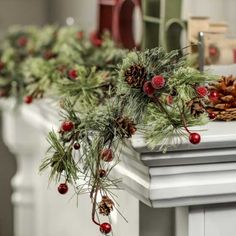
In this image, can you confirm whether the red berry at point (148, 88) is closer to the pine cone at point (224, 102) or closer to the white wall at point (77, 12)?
the pine cone at point (224, 102)

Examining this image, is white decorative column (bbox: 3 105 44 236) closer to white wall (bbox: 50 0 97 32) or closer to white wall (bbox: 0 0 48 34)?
white wall (bbox: 50 0 97 32)

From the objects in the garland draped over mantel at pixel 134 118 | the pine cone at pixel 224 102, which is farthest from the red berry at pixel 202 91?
the pine cone at pixel 224 102

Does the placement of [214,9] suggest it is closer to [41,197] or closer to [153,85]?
[153,85]

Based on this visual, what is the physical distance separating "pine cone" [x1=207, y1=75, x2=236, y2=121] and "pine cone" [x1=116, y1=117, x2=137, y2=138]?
0.15m

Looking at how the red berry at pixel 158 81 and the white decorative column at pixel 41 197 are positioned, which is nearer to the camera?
the red berry at pixel 158 81

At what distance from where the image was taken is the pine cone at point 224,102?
980 millimetres

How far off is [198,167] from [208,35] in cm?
35

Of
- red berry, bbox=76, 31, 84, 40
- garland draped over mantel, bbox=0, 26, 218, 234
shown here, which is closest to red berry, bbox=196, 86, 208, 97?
garland draped over mantel, bbox=0, 26, 218, 234

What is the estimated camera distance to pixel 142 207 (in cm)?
99

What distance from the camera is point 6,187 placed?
8.28 feet

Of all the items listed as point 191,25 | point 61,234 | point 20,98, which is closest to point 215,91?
point 191,25

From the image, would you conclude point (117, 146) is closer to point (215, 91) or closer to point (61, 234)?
point (215, 91)

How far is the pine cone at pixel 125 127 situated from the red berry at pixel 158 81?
57 mm

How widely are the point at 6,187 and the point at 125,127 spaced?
1.71 meters
